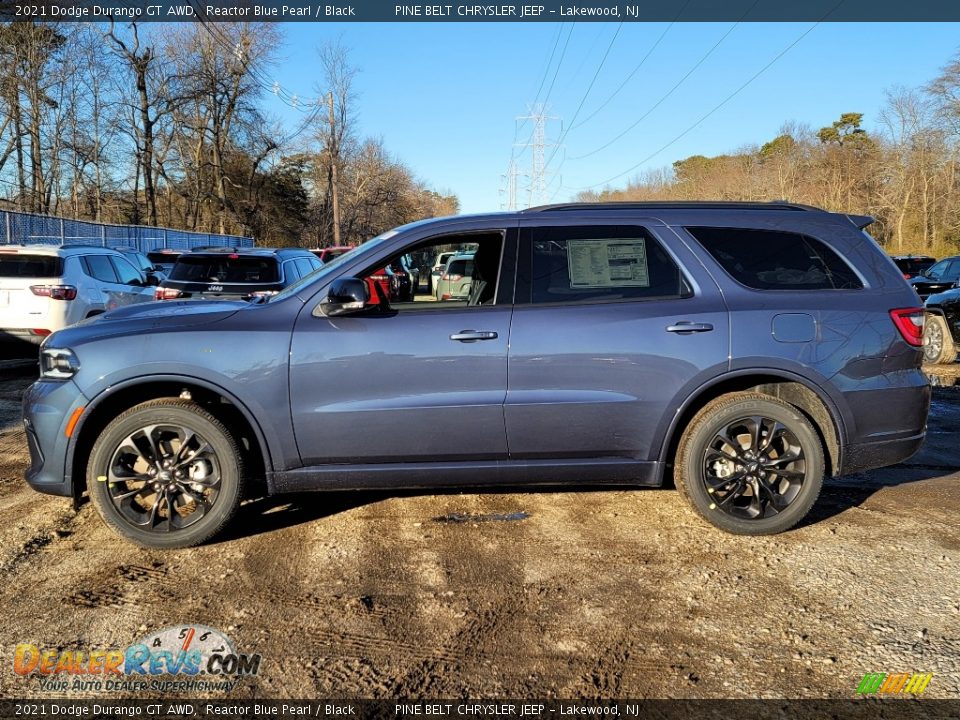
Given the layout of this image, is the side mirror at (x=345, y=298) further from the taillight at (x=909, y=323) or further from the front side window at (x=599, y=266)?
the taillight at (x=909, y=323)

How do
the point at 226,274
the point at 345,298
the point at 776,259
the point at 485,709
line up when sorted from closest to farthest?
the point at 485,709, the point at 345,298, the point at 776,259, the point at 226,274

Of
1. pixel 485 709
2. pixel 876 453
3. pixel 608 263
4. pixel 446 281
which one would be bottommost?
pixel 485 709

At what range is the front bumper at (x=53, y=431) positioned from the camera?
4043 mm

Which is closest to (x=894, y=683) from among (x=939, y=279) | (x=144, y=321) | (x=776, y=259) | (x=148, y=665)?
(x=776, y=259)

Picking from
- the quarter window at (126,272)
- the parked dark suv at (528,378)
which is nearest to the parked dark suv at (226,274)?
the quarter window at (126,272)

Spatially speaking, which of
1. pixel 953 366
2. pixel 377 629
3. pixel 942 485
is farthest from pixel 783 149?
pixel 377 629

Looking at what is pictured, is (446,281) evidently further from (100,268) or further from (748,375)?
(100,268)

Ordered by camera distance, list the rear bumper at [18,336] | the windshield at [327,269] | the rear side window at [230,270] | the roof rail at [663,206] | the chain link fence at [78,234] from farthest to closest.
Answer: the chain link fence at [78,234] < the rear bumper at [18,336] < the rear side window at [230,270] < the roof rail at [663,206] < the windshield at [327,269]

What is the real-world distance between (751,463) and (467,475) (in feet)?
5.48

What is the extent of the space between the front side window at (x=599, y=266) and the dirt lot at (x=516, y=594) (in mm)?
1456

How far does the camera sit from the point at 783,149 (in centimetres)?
5525

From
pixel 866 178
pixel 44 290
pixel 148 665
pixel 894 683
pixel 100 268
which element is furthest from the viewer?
pixel 866 178

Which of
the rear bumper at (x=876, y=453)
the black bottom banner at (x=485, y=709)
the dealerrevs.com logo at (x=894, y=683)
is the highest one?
the rear bumper at (x=876, y=453)

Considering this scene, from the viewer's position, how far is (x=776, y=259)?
4.44 m
